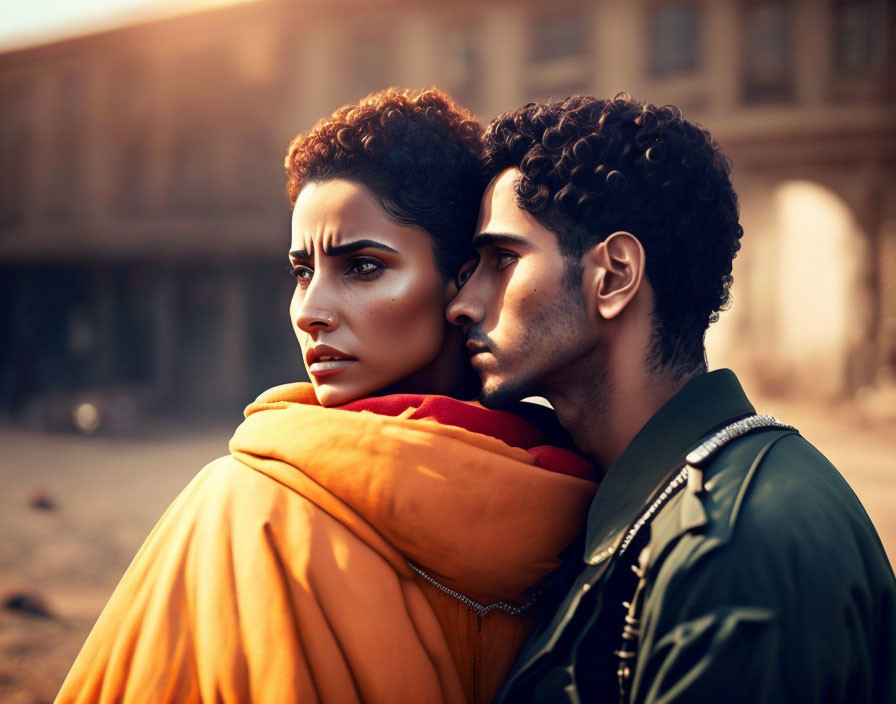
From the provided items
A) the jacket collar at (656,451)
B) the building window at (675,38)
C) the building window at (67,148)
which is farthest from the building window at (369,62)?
the jacket collar at (656,451)

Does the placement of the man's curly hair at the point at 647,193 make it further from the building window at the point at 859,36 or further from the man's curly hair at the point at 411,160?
the building window at the point at 859,36

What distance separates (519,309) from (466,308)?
5.1 inches

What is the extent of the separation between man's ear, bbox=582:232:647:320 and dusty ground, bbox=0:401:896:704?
4.18m

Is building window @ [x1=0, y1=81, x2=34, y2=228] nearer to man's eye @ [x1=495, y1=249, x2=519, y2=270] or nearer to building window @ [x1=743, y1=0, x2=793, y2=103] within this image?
building window @ [x1=743, y1=0, x2=793, y2=103]

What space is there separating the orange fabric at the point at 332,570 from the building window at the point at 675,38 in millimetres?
11074

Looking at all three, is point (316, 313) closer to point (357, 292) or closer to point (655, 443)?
point (357, 292)

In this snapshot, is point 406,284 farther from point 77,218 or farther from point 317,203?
point 77,218

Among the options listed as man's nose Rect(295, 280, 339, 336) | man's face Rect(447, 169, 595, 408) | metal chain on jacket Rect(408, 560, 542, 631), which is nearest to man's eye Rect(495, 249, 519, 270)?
man's face Rect(447, 169, 595, 408)

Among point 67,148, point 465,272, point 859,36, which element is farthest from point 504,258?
point 67,148

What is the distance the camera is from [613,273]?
169 cm

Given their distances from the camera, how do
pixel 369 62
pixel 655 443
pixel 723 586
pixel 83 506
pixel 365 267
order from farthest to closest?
1. pixel 369 62
2. pixel 83 506
3. pixel 365 267
4. pixel 655 443
5. pixel 723 586

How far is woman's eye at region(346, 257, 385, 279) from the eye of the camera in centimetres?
179

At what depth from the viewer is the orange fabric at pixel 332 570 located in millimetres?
1424

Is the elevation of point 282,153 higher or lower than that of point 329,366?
higher
